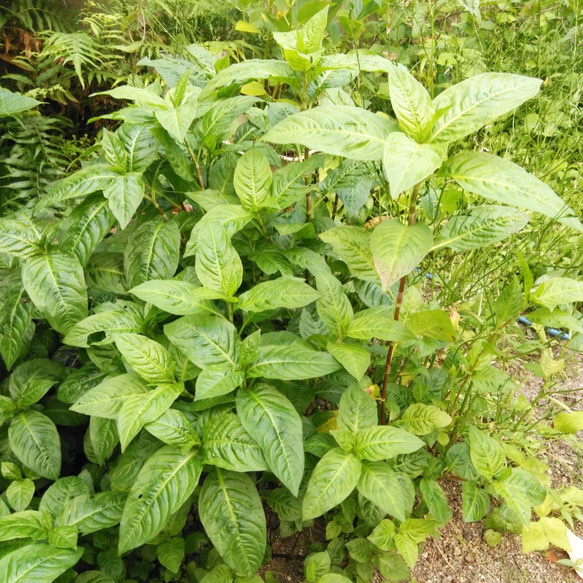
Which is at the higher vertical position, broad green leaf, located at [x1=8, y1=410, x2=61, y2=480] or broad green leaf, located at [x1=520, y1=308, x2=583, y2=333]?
broad green leaf, located at [x1=520, y1=308, x2=583, y2=333]

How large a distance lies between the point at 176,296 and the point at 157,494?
0.47 m

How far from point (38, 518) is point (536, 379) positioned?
6.86 ft

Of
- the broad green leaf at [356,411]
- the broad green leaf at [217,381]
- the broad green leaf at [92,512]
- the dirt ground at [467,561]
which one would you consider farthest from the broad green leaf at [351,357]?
the dirt ground at [467,561]

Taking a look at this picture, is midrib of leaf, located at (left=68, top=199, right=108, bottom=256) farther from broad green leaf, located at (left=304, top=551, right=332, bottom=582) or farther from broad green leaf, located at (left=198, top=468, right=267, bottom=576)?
broad green leaf, located at (left=304, top=551, right=332, bottom=582)

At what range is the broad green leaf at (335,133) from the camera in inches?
36.1

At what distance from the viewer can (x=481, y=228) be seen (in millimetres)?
1103

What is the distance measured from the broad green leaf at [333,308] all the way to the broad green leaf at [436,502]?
566mm

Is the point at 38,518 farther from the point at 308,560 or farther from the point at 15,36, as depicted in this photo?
the point at 15,36

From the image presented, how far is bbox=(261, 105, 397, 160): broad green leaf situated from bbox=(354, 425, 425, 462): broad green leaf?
2.22 feet

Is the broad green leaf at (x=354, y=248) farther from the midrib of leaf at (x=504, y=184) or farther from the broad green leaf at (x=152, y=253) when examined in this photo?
the broad green leaf at (x=152, y=253)

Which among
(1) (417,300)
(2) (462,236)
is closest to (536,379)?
(1) (417,300)

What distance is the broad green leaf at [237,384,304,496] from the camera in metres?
1.00

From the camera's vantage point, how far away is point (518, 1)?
2.40 m

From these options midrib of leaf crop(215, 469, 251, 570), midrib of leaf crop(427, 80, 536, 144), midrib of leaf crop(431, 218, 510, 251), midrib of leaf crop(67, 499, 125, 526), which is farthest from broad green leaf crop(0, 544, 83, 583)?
midrib of leaf crop(427, 80, 536, 144)
